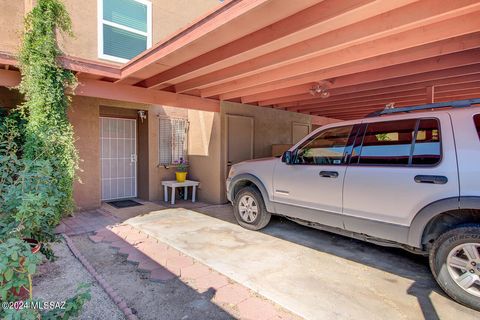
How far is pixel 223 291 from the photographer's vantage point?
2.90 metres

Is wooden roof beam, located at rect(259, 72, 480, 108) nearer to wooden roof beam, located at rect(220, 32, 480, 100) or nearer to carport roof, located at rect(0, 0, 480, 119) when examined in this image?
carport roof, located at rect(0, 0, 480, 119)

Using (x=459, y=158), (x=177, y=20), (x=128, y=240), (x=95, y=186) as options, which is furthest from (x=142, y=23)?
(x=459, y=158)

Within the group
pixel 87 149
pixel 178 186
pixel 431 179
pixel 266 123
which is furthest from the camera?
pixel 266 123

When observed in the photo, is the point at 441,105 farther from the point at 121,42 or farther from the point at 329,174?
the point at 121,42

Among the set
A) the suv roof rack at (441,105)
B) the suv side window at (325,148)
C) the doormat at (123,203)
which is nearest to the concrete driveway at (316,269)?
the suv side window at (325,148)

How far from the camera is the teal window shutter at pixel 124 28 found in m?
6.25

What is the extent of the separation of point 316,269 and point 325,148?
167cm

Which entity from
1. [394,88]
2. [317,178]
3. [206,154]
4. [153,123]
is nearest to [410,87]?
[394,88]

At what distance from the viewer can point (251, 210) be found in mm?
4918

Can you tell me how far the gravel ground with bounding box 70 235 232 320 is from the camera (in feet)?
8.28

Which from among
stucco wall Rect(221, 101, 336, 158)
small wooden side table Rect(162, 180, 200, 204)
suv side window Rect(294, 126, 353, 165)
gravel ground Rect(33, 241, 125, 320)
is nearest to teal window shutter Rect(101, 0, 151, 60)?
stucco wall Rect(221, 101, 336, 158)

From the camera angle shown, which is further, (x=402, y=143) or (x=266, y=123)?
(x=266, y=123)

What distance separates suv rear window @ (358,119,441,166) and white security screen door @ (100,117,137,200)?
20.2 ft

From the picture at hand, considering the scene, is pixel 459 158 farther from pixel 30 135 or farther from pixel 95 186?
pixel 95 186
